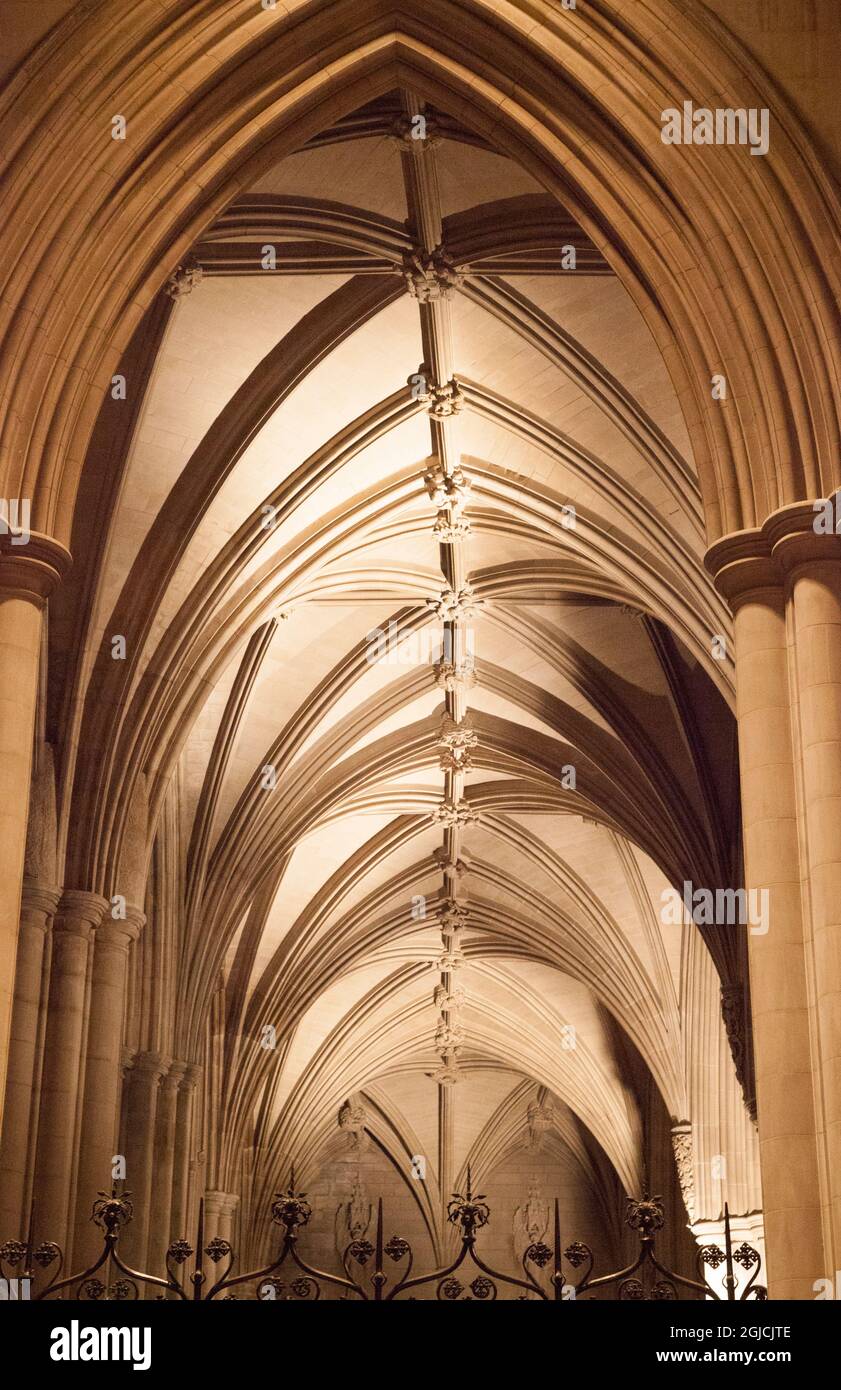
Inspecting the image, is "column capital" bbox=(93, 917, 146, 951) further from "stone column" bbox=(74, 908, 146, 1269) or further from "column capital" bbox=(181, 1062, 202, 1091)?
"column capital" bbox=(181, 1062, 202, 1091)

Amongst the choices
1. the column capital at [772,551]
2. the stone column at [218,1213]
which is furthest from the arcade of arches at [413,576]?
the stone column at [218,1213]

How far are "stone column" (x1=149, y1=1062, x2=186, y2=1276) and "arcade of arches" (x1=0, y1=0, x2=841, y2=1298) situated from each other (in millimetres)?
61

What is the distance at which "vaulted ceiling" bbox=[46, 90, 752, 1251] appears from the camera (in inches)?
482

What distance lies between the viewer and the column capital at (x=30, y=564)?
790 cm

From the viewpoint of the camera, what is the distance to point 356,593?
51.8 feet

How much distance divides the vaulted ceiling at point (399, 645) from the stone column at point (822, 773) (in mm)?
4546

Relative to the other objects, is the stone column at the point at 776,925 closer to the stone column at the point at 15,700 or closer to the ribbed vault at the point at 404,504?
the ribbed vault at the point at 404,504

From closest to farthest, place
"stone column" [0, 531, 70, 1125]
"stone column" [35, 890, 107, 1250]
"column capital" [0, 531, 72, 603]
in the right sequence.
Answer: "stone column" [0, 531, 70, 1125] → "column capital" [0, 531, 72, 603] → "stone column" [35, 890, 107, 1250]

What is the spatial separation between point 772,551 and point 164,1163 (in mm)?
10593

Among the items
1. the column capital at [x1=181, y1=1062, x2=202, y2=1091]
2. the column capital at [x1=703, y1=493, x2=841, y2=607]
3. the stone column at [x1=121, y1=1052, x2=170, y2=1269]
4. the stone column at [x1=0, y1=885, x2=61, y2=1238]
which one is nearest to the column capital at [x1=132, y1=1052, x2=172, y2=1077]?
the stone column at [x1=121, y1=1052, x2=170, y2=1269]
